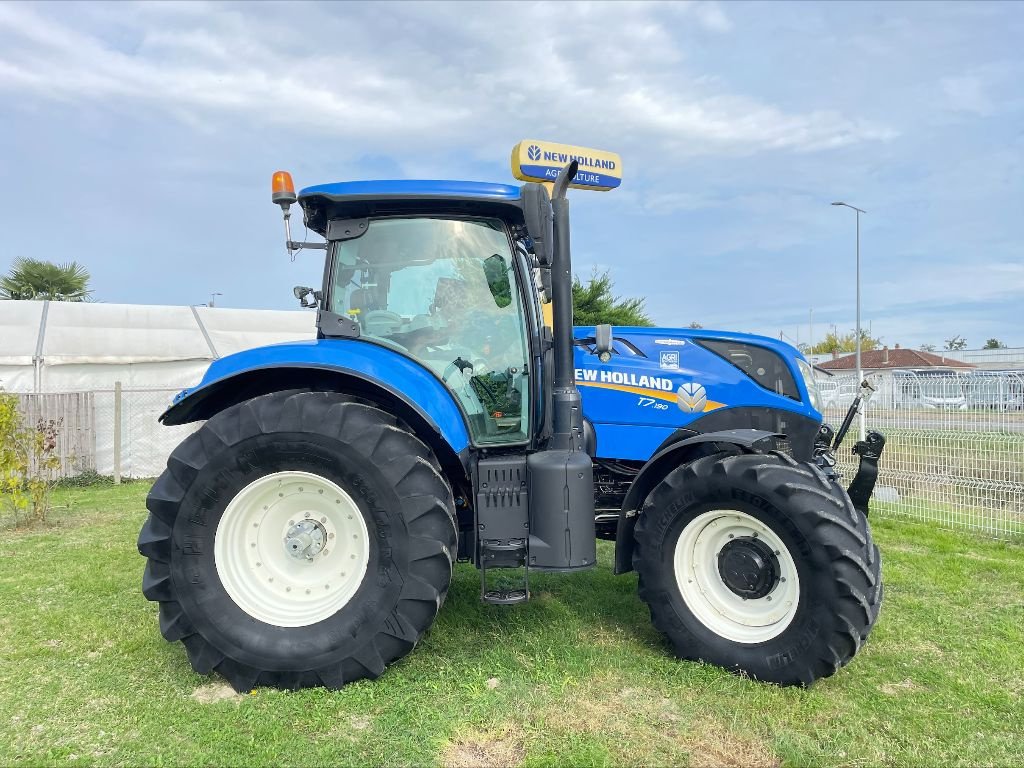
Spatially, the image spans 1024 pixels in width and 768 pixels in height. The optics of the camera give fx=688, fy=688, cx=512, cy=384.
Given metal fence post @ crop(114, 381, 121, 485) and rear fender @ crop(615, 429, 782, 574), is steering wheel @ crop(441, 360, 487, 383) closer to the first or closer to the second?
rear fender @ crop(615, 429, 782, 574)

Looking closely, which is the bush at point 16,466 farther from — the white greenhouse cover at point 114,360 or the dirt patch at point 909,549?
the dirt patch at point 909,549

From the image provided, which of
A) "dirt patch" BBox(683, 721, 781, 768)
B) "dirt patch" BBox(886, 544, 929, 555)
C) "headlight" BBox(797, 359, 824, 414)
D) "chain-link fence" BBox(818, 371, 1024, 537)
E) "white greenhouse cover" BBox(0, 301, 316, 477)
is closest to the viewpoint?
"dirt patch" BBox(683, 721, 781, 768)

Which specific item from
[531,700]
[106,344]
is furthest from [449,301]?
[106,344]

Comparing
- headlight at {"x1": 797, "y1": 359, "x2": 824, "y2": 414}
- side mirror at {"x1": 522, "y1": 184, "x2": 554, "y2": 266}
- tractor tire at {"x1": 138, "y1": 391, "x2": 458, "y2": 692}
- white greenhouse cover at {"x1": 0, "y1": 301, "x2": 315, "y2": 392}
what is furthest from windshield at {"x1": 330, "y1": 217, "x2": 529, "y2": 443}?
white greenhouse cover at {"x1": 0, "y1": 301, "x2": 315, "y2": 392}

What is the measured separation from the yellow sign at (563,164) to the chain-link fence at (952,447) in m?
3.16

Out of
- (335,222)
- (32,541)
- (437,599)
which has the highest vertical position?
(335,222)

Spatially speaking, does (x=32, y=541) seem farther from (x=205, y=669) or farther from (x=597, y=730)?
(x=597, y=730)

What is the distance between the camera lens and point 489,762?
2.57m

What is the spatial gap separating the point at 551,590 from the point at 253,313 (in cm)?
1167

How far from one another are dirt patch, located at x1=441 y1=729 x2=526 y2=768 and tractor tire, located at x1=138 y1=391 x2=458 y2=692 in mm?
584

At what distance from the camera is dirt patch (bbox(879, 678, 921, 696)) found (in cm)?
314

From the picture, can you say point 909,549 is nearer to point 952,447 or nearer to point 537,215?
point 952,447

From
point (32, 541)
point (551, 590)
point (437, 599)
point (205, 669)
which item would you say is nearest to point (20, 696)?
point (205, 669)

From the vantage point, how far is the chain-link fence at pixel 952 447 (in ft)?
21.3
